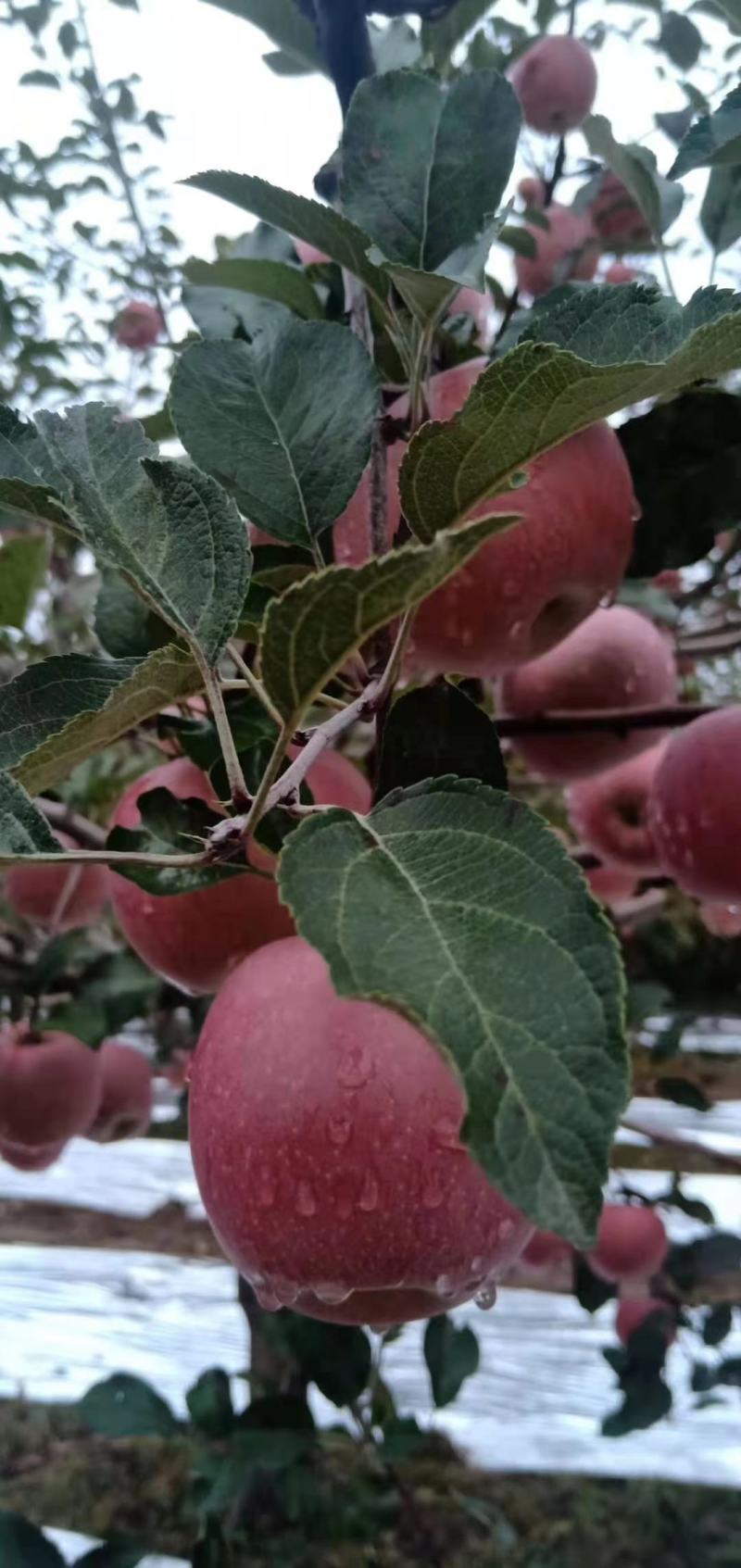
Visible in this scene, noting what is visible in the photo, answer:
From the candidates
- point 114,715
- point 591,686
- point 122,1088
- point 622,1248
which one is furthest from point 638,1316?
point 114,715

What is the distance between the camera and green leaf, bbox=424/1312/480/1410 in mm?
1402

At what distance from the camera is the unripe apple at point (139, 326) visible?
197cm

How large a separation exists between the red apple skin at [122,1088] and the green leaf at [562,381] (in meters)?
1.21

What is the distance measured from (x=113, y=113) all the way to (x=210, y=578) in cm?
218

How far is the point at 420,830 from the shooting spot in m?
0.32

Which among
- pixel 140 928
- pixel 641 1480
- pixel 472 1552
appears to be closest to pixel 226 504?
pixel 140 928

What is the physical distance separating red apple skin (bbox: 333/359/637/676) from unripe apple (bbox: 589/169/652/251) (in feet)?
3.06

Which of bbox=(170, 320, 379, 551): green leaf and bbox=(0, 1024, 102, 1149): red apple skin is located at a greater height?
bbox=(170, 320, 379, 551): green leaf

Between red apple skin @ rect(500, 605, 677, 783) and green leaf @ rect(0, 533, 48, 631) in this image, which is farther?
red apple skin @ rect(500, 605, 677, 783)

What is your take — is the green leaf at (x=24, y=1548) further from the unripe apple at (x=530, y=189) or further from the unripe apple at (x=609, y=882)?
the unripe apple at (x=530, y=189)

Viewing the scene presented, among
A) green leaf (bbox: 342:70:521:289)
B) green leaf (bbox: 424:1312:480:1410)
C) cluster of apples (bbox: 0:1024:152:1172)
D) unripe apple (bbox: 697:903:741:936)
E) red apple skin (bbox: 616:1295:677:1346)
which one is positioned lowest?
red apple skin (bbox: 616:1295:677:1346)

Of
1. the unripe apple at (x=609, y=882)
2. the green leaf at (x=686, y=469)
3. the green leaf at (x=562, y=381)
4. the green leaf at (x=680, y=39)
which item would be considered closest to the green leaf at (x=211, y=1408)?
the unripe apple at (x=609, y=882)

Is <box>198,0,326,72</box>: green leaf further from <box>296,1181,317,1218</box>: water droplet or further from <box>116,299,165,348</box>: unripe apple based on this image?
<box>116,299,165,348</box>: unripe apple


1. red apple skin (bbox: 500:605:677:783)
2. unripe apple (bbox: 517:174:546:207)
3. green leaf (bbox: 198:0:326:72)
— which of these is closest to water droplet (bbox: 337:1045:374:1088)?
red apple skin (bbox: 500:605:677:783)
